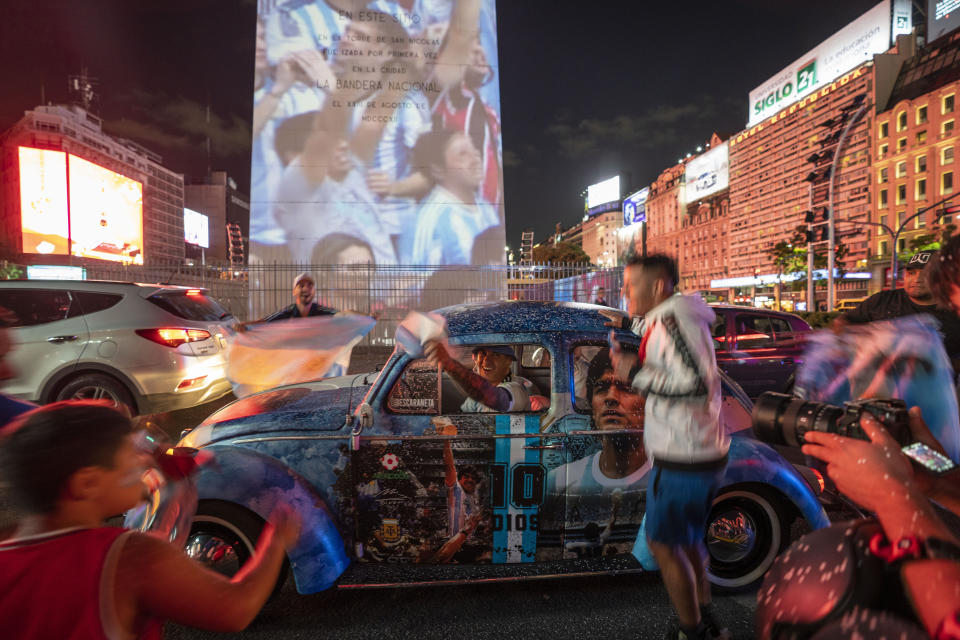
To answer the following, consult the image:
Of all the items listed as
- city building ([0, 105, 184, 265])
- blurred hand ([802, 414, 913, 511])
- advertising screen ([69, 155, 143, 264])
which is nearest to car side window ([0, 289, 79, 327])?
blurred hand ([802, 414, 913, 511])

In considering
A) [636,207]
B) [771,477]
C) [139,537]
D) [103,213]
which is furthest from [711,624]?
[103,213]

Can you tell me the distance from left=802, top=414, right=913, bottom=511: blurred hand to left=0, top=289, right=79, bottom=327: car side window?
289 inches

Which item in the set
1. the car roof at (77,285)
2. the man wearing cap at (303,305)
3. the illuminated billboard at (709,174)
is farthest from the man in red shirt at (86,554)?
the illuminated billboard at (709,174)

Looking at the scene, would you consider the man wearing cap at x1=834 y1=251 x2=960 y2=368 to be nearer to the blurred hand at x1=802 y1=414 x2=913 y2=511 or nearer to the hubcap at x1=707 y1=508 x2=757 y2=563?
the hubcap at x1=707 y1=508 x2=757 y2=563

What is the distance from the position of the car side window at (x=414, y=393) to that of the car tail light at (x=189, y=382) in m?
4.28

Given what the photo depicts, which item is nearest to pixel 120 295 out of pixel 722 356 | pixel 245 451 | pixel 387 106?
pixel 245 451

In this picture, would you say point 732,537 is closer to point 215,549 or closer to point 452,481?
point 452,481

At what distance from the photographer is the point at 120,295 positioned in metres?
5.94

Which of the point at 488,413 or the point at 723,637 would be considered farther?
the point at 488,413

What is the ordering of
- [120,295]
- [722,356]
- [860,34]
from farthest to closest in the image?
[860,34], [722,356], [120,295]

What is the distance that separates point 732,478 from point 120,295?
670 cm

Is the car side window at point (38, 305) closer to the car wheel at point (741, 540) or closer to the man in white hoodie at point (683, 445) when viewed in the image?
the man in white hoodie at point (683, 445)

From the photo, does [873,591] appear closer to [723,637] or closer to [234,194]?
[723,637]

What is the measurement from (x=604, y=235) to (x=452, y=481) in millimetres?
145758
